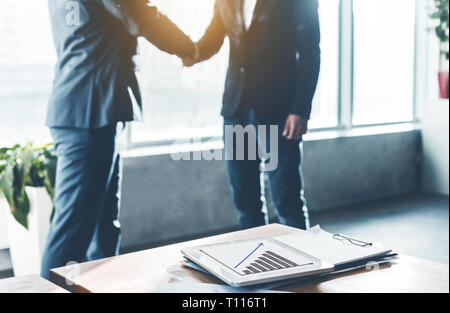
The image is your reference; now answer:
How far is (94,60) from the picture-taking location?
161 cm

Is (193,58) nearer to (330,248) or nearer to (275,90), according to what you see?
(275,90)

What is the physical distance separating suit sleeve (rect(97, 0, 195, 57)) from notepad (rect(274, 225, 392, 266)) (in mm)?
930

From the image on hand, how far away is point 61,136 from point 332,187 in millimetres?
2152

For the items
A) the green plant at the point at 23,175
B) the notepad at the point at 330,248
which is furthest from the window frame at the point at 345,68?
the notepad at the point at 330,248

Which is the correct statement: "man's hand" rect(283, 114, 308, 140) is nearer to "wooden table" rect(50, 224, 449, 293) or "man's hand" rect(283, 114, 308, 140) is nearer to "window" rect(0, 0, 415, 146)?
"window" rect(0, 0, 415, 146)

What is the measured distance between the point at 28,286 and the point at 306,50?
1259mm

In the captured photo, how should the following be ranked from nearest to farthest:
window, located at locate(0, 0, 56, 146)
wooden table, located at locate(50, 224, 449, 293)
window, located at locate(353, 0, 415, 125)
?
wooden table, located at locate(50, 224, 449, 293)
window, located at locate(0, 0, 56, 146)
window, located at locate(353, 0, 415, 125)

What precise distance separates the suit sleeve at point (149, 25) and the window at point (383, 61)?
6.48 ft

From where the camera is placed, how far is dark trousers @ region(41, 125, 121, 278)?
1.62m

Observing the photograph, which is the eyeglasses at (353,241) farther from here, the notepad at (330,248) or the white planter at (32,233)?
the white planter at (32,233)

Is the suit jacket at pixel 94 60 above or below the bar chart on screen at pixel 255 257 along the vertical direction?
above

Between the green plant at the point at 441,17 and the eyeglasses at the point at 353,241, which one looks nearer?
the eyeglasses at the point at 353,241

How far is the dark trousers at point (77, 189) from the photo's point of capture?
1619 mm

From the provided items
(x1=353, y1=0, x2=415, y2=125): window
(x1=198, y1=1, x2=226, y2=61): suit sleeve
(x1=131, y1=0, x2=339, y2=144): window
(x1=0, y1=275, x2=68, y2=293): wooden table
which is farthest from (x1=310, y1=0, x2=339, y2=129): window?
(x1=0, y1=275, x2=68, y2=293): wooden table
